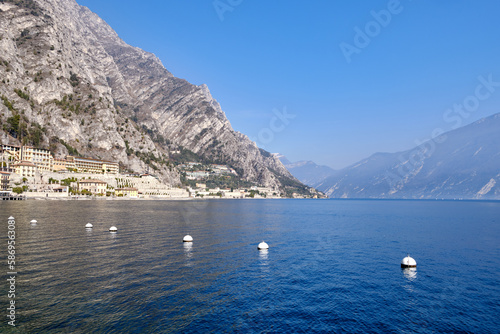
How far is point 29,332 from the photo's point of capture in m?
19.4

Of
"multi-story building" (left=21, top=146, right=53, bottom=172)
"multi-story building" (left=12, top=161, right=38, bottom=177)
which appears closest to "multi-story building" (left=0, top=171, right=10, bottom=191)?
"multi-story building" (left=12, top=161, right=38, bottom=177)

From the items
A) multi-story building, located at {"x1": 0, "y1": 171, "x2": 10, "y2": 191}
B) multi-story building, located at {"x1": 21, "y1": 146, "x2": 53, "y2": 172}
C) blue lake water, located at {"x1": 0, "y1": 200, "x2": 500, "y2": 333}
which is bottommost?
blue lake water, located at {"x1": 0, "y1": 200, "x2": 500, "y2": 333}

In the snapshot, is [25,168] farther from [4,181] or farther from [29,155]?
[29,155]

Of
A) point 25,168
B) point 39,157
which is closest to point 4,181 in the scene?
point 25,168

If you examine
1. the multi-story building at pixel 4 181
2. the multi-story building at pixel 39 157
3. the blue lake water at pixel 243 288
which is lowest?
the blue lake water at pixel 243 288

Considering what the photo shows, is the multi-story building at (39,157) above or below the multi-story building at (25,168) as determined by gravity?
above

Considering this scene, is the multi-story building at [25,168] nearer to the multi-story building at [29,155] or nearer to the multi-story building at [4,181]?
the multi-story building at [29,155]

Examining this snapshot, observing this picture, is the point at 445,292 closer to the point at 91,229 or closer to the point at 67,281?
the point at 67,281

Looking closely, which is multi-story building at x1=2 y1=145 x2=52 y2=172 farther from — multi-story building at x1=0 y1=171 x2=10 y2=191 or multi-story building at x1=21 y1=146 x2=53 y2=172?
multi-story building at x1=0 y1=171 x2=10 y2=191

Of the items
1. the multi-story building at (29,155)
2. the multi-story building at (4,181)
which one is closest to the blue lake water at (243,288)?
the multi-story building at (4,181)

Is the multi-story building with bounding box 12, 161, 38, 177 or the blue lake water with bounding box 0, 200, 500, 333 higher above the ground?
the multi-story building with bounding box 12, 161, 38, 177

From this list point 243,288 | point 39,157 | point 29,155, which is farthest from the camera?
point 39,157

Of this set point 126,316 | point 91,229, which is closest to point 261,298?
point 126,316

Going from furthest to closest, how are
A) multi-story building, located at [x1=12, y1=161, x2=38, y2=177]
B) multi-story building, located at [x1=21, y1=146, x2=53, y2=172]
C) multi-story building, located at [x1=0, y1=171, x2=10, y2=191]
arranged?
1. multi-story building, located at [x1=21, y1=146, x2=53, y2=172]
2. multi-story building, located at [x1=12, y1=161, x2=38, y2=177]
3. multi-story building, located at [x1=0, y1=171, x2=10, y2=191]
